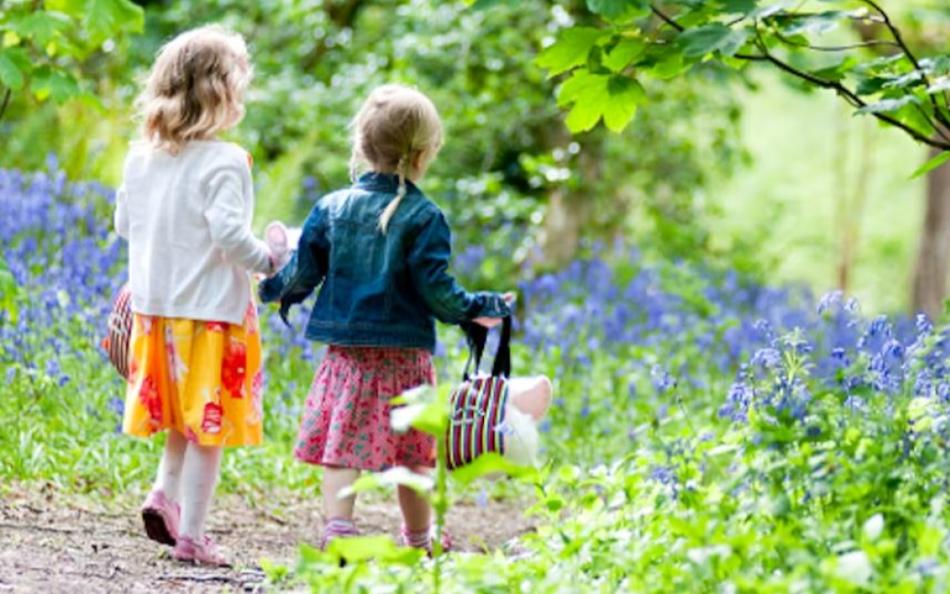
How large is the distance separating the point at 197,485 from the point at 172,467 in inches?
6.2

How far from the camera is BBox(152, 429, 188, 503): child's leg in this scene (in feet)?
14.3

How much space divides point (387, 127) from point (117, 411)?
1.72 metres

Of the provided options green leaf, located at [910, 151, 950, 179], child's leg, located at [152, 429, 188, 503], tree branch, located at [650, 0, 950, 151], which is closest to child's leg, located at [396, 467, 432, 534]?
child's leg, located at [152, 429, 188, 503]

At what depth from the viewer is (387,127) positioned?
4.47 meters

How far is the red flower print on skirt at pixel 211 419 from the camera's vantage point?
423 cm

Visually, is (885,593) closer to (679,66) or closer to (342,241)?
(679,66)

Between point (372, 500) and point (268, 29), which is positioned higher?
point (268, 29)

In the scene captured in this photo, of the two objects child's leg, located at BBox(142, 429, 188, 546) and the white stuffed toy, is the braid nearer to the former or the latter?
the white stuffed toy

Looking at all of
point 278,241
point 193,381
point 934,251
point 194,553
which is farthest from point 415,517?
point 934,251

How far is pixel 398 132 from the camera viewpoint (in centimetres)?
447

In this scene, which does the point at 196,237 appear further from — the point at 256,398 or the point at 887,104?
the point at 887,104

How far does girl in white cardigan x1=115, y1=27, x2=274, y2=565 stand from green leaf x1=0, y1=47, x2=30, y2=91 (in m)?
0.66

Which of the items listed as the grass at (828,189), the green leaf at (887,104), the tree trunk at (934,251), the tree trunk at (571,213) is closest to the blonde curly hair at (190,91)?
the green leaf at (887,104)

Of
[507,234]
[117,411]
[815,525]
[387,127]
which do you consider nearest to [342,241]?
[387,127]
